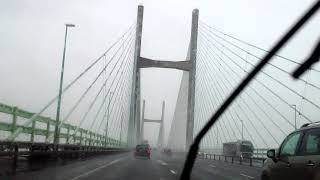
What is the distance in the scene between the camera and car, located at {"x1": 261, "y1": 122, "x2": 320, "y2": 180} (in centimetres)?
860

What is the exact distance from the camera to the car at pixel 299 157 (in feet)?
28.2

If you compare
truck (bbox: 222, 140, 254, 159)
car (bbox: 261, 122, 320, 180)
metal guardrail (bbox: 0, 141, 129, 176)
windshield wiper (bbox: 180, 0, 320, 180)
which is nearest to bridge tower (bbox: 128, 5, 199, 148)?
truck (bbox: 222, 140, 254, 159)

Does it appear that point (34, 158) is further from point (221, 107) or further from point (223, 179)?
A: point (221, 107)

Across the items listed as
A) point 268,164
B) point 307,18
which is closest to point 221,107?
point 307,18

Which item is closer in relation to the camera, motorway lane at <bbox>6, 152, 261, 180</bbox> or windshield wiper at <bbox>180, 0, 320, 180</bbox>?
windshield wiper at <bbox>180, 0, 320, 180</bbox>

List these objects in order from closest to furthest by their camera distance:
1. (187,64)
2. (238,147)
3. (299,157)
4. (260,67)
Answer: (260,67)
(299,157)
(187,64)
(238,147)

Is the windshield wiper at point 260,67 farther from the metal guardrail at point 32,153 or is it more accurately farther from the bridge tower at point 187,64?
the bridge tower at point 187,64

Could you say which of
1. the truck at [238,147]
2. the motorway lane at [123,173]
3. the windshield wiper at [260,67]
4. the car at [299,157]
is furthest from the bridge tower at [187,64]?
the windshield wiper at [260,67]

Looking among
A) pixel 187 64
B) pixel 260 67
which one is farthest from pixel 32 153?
pixel 187 64

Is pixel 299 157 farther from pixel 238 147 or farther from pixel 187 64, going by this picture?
pixel 238 147

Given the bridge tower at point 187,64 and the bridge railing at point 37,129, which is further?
the bridge tower at point 187,64

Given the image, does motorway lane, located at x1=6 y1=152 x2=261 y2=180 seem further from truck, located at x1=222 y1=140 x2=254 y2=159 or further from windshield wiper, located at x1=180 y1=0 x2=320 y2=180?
truck, located at x1=222 y1=140 x2=254 y2=159

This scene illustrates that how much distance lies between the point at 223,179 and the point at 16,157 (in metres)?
7.29

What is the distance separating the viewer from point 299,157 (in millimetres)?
9164
